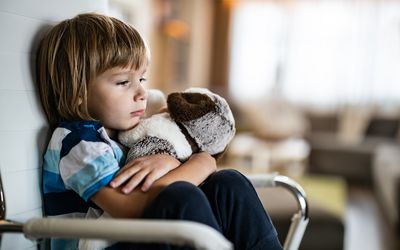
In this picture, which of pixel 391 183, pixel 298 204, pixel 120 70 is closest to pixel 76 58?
pixel 120 70

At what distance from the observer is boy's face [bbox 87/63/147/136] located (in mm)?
880

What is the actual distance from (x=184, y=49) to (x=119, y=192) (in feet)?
16.2

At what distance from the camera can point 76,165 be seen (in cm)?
78

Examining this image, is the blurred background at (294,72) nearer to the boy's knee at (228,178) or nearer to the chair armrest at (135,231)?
the boy's knee at (228,178)

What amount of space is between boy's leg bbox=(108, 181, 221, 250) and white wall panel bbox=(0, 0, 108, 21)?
45 cm

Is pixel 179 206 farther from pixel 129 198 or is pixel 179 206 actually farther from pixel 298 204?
pixel 298 204

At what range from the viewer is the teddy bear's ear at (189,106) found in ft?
3.00

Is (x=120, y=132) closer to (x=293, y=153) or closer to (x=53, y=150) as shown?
(x=53, y=150)

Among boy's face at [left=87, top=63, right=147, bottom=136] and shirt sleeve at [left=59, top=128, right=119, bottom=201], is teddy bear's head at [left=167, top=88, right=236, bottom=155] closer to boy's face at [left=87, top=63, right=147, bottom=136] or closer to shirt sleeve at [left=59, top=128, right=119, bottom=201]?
boy's face at [left=87, top=63, right=147, bottom=136]

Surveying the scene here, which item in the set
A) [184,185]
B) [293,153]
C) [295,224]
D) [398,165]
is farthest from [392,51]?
[184,185]

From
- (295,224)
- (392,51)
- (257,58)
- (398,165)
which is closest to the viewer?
(295,224)

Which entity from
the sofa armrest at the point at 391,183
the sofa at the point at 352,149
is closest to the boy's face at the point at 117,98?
the sofa armrest at the point at 391,183

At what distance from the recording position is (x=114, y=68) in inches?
34.3

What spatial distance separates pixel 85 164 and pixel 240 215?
305 mm
